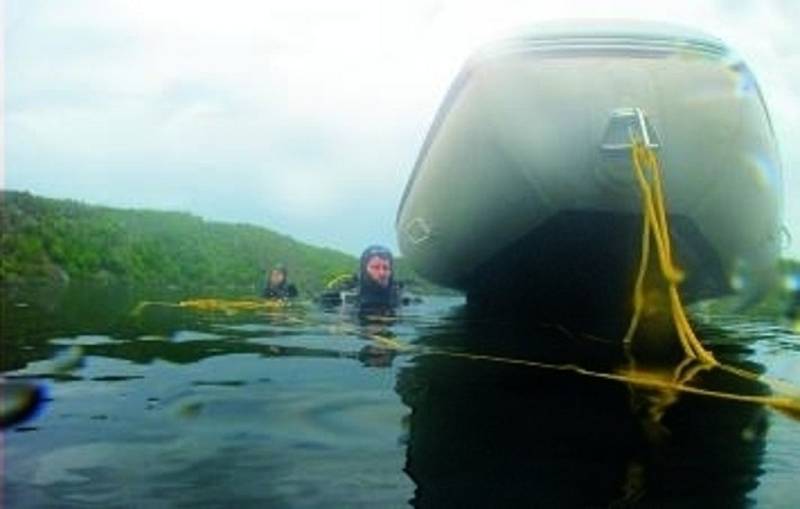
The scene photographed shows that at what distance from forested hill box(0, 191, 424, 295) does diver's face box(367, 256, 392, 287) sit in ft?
148

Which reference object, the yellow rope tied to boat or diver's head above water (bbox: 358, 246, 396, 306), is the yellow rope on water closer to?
the yellow rope tied to boat

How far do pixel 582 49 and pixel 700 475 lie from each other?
15.6ft

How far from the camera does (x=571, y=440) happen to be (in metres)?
3.11

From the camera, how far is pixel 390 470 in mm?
2596

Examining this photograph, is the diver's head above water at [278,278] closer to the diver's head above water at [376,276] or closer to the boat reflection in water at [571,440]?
the diver's head above water at [376,276]

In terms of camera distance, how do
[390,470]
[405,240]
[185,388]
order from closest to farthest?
[390,470]
[185,388]
[405,240]

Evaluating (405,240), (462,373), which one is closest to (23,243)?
(405,240)

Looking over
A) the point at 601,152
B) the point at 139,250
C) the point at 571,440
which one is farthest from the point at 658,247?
the point at 139,250

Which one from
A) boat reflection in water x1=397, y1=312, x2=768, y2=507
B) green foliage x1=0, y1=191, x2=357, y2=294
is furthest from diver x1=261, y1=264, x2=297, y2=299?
green foliage x1=0, y1=191, x2=357, y2=294

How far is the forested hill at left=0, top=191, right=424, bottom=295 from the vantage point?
6388cm

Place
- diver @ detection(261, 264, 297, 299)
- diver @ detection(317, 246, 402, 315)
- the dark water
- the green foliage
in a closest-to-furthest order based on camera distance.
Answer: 1. the dark water
2. diver @ detection(317, 246, 402, 315)
3. diver @ detection(261, 264, 297, 299)
4. the green foliage

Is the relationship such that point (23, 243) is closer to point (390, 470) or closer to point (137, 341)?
point (137, 341)

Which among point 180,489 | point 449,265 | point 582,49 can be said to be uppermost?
point 582,49

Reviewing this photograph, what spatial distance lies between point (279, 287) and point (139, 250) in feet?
215
